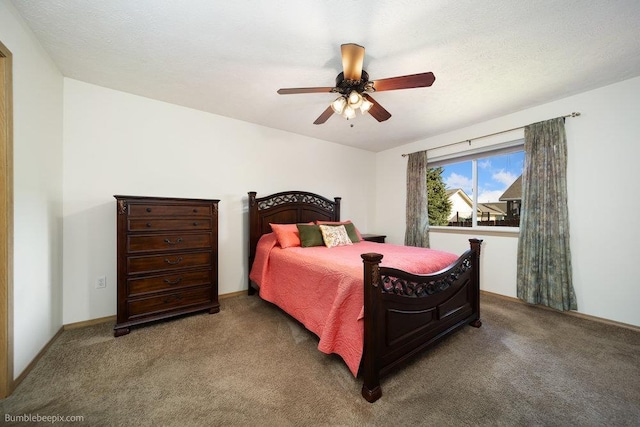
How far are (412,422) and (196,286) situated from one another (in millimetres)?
2219

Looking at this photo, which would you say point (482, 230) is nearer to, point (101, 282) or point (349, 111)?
point (349, 111)

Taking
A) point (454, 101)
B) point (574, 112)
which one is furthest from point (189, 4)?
point (574, 112)

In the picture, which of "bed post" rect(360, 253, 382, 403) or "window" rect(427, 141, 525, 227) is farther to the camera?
"window" rect(427, 141, 525, 227)

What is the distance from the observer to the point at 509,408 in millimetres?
1329

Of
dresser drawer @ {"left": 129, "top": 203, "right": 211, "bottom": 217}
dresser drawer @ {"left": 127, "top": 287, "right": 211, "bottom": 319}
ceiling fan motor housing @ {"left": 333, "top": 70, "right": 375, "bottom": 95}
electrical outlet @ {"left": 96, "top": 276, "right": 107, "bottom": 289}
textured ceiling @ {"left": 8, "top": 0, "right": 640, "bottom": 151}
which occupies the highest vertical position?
textured ceiling @ {"left": 8, "top": 0, "right": 640, "bottom": 151}

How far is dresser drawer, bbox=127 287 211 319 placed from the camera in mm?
2164

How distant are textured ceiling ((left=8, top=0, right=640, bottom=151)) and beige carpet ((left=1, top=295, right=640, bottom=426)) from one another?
2.40m

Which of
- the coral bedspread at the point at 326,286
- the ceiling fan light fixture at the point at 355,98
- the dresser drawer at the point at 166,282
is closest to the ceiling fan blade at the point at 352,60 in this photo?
the ceiling fan light fixture at the point at 355,98

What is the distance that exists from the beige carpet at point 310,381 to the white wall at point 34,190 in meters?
0.29

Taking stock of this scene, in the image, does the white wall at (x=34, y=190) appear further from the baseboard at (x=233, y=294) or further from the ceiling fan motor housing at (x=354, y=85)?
the ceiling fan motor housing at (x=354, y=85)

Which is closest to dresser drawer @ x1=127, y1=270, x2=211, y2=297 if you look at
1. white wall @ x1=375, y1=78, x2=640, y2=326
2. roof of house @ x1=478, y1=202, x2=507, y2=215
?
roof of house @ x1=478, y1=202, x2=507, y2=215

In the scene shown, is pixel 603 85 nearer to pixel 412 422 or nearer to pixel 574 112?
pixel 574 112

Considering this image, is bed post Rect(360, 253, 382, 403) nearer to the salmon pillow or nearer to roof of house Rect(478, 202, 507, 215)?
the salmon pillow

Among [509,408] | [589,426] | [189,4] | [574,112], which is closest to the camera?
[589,426]
